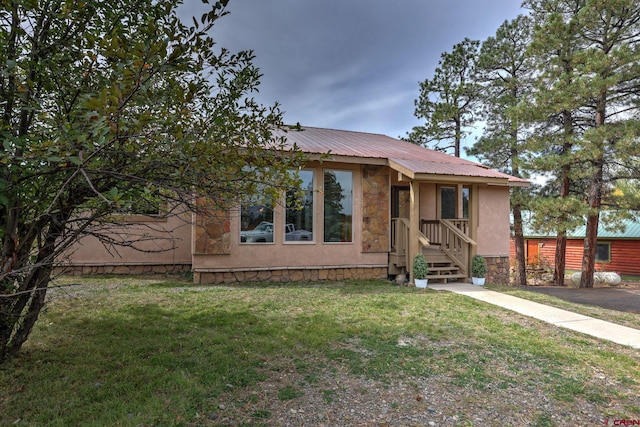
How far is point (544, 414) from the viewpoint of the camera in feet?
8.94

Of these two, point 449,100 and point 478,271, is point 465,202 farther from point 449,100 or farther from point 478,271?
point 449,100

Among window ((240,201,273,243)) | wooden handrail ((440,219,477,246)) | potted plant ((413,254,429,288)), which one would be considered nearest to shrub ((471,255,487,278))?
wooden handrail ((440,219,477,246))

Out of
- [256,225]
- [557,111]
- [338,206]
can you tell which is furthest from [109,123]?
[557,111]

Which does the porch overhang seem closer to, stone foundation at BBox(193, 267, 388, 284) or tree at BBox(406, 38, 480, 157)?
stone foundation at BBox(193, 267, 388, 284)

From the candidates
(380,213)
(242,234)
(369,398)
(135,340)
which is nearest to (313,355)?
(369,398)

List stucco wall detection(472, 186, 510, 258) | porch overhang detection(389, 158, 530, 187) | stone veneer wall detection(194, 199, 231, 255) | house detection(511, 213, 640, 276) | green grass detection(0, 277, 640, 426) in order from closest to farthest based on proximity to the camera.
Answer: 1. green grass detection(0, 277, 640, 426)
2. stone veneer wall detection(194, 199, 231, 255)
3. porch overhang detection(389, 158, 530, 187)
4. stucco wall detection(472, 186, 510, 258)
5. house detection(511, 213, 640, 276)

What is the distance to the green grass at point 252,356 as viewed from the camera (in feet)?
8.98

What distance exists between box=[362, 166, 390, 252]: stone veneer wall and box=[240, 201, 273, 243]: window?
239 cm

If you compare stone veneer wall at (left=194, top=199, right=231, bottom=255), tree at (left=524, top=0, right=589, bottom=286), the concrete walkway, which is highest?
tree at (left=524, top=0, right=589, bottom=286)

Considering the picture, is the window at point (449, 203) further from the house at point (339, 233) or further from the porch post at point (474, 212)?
the porch post at point (474, 212)

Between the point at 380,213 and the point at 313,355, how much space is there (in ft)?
18.6

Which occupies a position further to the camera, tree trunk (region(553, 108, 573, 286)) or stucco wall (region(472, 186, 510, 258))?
tree trunk (region(553, 108, 573, 286))

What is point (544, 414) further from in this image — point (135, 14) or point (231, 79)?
point (135, 14)

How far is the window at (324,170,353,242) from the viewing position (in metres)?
8.59
